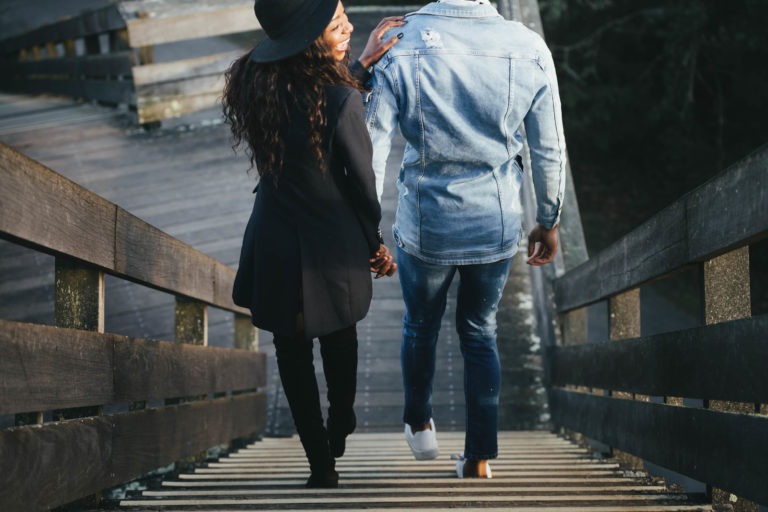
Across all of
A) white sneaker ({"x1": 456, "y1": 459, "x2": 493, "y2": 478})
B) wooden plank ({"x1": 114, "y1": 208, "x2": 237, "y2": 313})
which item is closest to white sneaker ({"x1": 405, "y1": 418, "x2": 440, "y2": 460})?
white sneaker ({"x1": 456, "y1": 459, "x2": 493, "y2": 478})

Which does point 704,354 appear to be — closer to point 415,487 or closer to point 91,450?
point 415,487

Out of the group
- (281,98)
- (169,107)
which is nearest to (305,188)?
(281,98)

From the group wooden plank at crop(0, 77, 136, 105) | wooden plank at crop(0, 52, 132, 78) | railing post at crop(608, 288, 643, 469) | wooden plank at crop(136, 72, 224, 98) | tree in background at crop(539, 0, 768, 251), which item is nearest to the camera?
railing post at crop(608, 288, 643, 469)

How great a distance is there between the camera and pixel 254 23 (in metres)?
12.1

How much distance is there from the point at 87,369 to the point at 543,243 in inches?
67.9

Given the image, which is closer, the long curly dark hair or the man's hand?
the long curly dark hair

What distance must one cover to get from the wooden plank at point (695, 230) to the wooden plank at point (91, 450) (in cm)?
178

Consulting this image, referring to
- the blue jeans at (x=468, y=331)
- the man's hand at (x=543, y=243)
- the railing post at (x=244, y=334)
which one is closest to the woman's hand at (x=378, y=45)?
the blue jeans at (x=468, y=331)

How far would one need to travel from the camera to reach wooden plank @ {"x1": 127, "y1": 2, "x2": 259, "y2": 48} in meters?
11.4

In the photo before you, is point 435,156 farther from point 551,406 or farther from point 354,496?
point 551,406

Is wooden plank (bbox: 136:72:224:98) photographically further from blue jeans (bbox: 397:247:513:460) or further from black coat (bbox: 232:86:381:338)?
black coat (bbox: 232:86:381:338)

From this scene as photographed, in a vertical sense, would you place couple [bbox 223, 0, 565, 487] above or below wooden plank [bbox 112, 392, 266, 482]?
above

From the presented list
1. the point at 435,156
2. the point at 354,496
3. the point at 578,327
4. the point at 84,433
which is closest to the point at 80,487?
the point at 84,433

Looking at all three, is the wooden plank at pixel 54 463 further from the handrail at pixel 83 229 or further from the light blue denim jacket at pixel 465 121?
the light blue denim jacket at pixel 465 121
